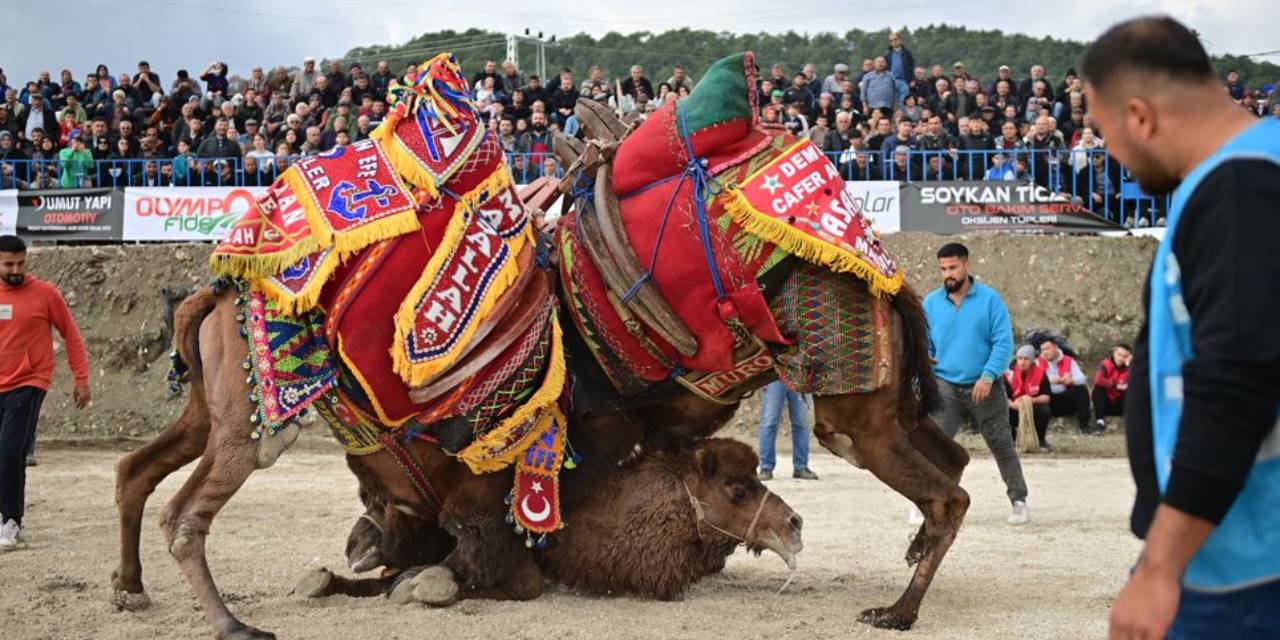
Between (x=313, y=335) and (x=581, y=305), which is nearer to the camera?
(x=313, y=335)

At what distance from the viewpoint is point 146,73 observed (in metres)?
22.2

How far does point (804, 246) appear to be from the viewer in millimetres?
5457

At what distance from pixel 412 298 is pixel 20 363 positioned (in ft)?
13.2

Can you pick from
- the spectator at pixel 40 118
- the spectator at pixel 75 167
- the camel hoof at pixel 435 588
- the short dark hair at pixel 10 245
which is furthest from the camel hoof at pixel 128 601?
the spectator at pixel 40 118

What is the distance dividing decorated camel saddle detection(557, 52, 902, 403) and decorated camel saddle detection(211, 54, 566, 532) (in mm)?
325

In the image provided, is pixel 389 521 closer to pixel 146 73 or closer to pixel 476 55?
pixel 146 73

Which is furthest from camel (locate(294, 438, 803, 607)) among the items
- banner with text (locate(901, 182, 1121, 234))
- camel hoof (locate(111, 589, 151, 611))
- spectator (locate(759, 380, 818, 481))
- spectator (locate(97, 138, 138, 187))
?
spectator (locate(97, 138, 138, 187))

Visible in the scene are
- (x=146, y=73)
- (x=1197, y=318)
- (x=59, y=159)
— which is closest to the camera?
(x=1197, y=318)

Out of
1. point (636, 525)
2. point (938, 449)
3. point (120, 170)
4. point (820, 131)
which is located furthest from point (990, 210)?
point (120, 170)

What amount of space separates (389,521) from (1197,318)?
486 cm

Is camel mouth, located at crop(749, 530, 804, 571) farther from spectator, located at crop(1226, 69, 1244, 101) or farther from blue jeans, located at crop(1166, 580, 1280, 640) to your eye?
spectator, located at crop(1226, 69, 1244, 101)

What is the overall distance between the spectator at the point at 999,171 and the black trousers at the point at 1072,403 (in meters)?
3.59

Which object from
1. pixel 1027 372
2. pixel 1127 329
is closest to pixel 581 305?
pixel 1027 372

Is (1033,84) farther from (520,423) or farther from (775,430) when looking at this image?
(520,423)
